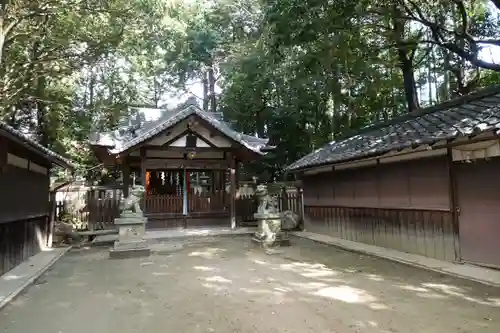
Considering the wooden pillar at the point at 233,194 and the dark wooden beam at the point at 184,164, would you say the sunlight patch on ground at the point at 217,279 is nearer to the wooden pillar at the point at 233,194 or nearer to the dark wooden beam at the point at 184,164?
the wooden pillar at the point at 233,194

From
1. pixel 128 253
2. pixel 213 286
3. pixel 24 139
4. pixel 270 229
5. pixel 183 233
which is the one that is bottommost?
pixel 213 286

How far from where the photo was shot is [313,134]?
808 inches

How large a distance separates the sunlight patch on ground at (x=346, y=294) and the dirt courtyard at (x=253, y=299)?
1 centimetres

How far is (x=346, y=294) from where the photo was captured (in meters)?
5.62

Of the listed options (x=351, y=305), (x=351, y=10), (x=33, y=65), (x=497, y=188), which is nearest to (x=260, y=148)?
(x=351, y=10)

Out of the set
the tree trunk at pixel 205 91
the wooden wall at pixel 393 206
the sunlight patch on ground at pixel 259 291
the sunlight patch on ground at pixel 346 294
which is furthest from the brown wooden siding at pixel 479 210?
the tree trunk at pixel 205 91

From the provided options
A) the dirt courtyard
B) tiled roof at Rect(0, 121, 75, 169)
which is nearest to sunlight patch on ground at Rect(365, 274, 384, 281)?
the dirt courtyard

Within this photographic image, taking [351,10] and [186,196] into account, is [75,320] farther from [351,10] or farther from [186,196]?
[186,196]

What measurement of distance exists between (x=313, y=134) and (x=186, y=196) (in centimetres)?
870

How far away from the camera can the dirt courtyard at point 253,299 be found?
4426mm

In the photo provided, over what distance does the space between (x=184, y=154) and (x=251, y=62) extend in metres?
7.37

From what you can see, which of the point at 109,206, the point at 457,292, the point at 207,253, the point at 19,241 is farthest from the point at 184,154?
the point at 457,292

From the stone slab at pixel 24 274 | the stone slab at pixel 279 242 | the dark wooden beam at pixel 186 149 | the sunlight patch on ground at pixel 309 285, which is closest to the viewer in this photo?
the stone slab at pixel 24 274

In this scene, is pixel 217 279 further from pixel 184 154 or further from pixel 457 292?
pixel 184 154
